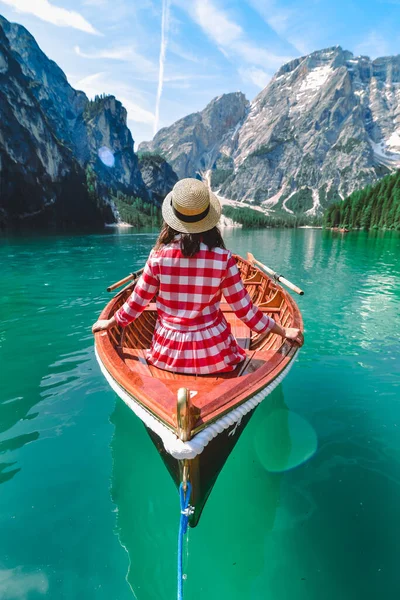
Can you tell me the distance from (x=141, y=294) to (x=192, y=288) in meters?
0.57

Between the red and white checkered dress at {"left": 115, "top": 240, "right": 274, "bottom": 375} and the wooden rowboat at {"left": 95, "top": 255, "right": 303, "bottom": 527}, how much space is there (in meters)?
0.21

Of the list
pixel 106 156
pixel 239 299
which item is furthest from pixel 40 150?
→ pixel 106 156

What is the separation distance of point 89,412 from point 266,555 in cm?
368

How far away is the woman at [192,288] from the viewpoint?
3.03 meters

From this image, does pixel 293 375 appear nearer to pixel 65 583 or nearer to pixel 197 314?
pixel 197 314

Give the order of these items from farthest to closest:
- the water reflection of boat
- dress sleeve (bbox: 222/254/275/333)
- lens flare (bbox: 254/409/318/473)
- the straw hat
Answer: lens flare (bbox: 254/409/318/473) → the water reflection of boat → dress sleeve (bbox: 222/254/275/333) → the straw hat

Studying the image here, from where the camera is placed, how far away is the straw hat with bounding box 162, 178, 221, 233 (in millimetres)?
3002

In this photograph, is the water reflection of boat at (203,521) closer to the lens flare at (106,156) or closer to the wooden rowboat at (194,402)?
the wooden rowboat at (194,402)

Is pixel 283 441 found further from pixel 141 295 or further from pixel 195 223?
pixel 195 223

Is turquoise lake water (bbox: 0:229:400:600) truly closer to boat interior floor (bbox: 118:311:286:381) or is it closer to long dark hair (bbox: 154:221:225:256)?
boat interior floor (bbox: 118:311:286:381)

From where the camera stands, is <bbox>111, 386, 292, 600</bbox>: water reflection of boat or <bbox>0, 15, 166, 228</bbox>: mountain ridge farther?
<bbox>0, 15, 166, 228</bbox>: mountain ridge

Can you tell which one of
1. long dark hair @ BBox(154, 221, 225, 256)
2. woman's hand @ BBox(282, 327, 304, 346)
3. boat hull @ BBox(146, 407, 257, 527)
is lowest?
boat hull @ BBox(146, 407, 257, 527)


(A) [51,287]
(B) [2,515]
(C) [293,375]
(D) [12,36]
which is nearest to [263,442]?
(C) [293,375]

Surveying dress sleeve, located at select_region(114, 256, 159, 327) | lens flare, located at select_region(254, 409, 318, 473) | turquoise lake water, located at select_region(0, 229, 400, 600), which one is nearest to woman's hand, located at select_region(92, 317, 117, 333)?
dress sleeve, located at select_region(114, 256, 159, 327)
